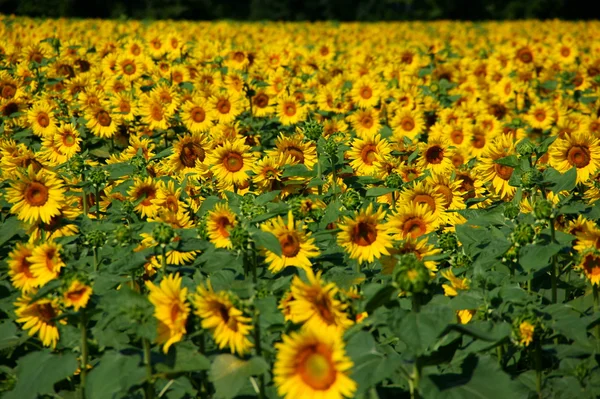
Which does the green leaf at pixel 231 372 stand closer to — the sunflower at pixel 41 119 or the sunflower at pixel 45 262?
the sunflower at pixel 45 262

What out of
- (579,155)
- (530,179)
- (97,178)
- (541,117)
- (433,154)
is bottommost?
(541,117)

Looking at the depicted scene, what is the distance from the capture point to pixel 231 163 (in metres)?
4.48

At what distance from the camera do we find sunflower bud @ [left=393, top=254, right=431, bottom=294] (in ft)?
8.23

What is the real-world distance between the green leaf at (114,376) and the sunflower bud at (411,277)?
1094 mm

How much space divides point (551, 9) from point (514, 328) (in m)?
45.4

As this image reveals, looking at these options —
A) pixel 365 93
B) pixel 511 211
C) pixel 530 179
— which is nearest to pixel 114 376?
pixel 511 211

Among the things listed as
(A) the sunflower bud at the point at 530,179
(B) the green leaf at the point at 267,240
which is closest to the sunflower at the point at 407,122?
(A) the sunflower bud at the point at 530,179

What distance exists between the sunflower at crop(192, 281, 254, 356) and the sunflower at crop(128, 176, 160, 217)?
5.14 ft

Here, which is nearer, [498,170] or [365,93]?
[498,170]

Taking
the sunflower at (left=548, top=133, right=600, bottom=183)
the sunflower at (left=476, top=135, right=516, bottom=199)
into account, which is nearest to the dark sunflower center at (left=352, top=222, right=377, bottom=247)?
the sunflower at (left=476, top=135, right=516, bottom=199)

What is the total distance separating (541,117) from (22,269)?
A: 21.1ft

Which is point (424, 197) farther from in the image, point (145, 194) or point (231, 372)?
point (231, 372)

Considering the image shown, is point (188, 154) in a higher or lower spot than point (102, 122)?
higher

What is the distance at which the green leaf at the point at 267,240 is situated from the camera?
2.84m
